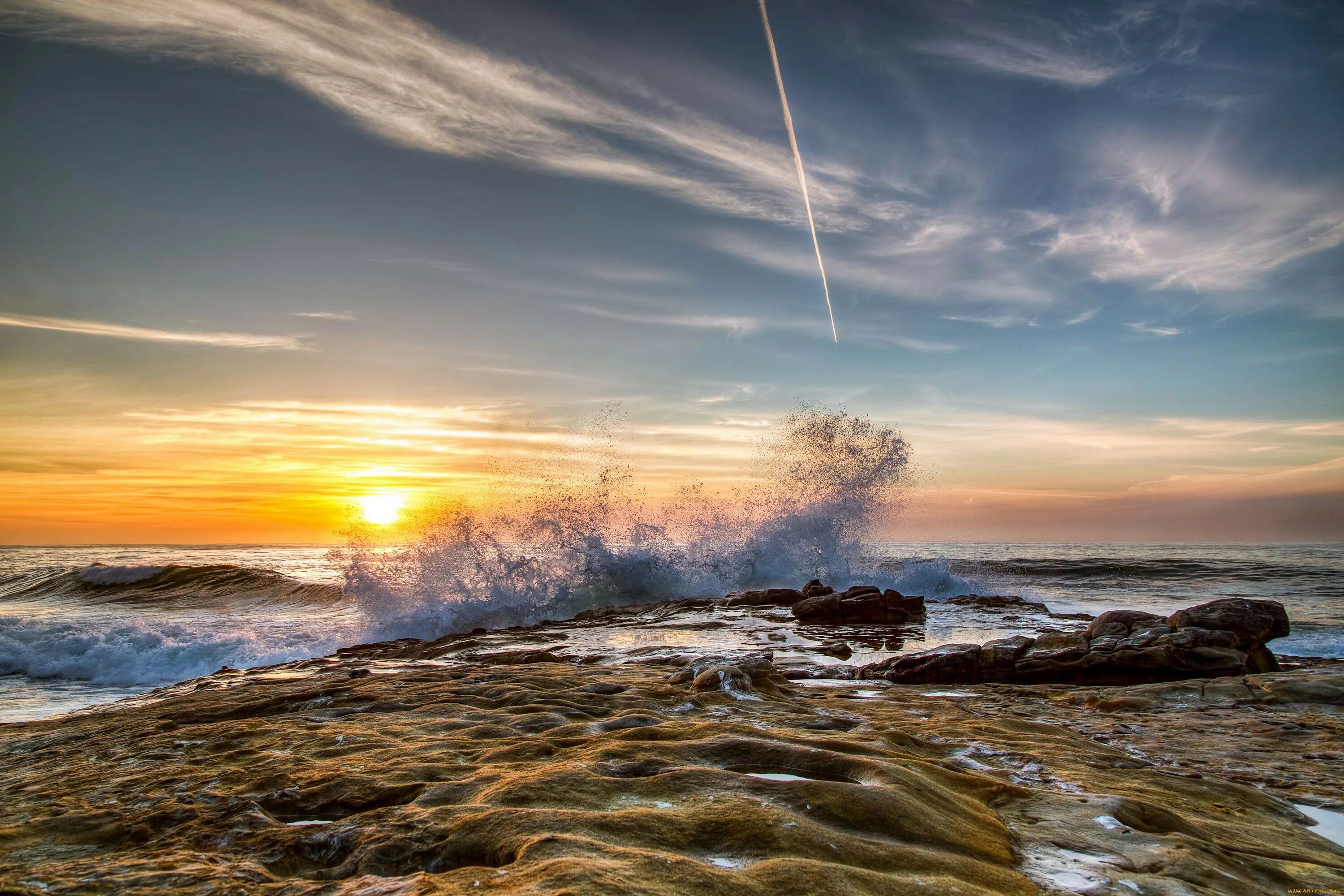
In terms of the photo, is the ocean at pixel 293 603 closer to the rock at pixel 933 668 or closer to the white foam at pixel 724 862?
the rock at pixel 933 668

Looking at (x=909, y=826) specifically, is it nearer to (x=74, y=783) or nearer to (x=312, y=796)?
(x=312, y=796)

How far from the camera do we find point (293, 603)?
21984 mm

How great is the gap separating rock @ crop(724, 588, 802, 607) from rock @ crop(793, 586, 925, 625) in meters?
2.10

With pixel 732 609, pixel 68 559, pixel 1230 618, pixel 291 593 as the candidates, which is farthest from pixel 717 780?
pixel 68 559

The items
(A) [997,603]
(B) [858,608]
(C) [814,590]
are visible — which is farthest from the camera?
(C) [814,590]

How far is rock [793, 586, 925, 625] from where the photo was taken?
14062 mm

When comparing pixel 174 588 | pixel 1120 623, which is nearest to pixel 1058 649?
pixel 1120 623

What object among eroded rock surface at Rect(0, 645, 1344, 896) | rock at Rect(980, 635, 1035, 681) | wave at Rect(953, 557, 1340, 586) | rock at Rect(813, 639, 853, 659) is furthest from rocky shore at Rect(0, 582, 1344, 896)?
wave at Rect(953, 557, 1340, 586)

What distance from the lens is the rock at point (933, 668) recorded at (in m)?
8.21

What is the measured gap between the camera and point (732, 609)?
16406mm

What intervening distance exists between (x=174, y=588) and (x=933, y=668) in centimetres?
2751

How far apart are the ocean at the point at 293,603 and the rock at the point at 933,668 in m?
2.45

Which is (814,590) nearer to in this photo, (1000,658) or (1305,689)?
(1000,658)

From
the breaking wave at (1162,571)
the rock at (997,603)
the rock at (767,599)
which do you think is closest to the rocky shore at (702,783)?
the rock at (997,603)
